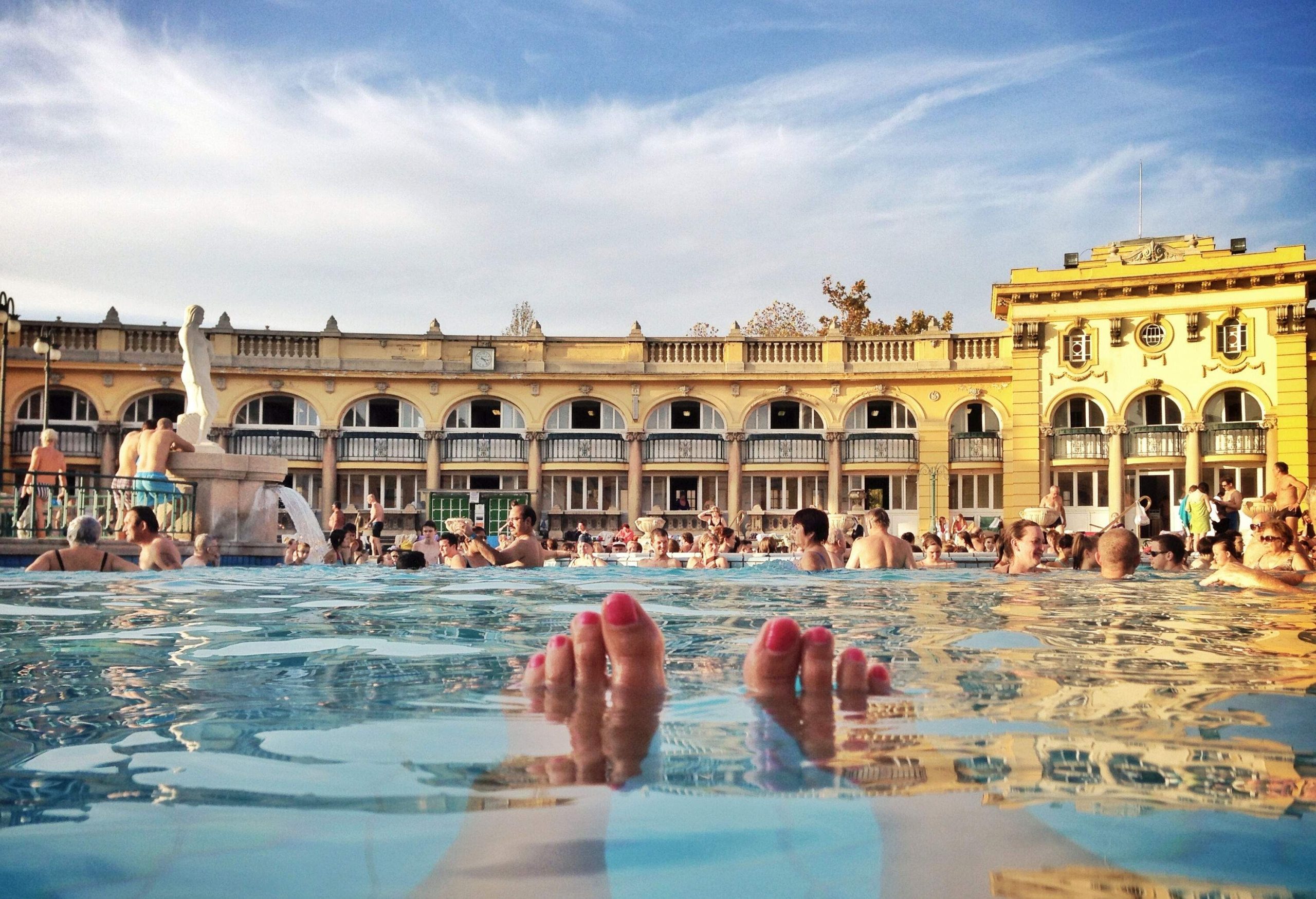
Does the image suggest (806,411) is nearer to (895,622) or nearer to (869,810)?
(895,622)

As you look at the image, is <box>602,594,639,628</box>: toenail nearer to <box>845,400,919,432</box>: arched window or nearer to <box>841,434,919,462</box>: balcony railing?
<box>841,434,919,462</box>: balcony railing

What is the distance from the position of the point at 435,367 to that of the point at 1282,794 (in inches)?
1271

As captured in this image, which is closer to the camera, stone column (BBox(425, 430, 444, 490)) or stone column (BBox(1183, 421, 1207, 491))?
stone column (BBox(1183, 421, 1207, 491))

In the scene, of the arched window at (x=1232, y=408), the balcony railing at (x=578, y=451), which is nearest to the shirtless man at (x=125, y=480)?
the balcony railing at (x=578, y=451)

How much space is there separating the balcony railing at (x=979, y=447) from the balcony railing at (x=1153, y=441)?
3.52 metres

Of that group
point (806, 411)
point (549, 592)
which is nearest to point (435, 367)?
point (806, 411)

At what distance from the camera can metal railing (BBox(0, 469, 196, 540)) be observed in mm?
11781

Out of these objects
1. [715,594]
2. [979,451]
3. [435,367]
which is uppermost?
[435,367]

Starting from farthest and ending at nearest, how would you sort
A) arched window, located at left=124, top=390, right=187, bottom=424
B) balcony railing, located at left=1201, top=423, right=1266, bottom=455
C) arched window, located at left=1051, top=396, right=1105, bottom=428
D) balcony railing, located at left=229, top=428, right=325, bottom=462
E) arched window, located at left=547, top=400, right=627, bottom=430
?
arched window, located at left=547, top=400, right=627, bottom=430 < balcony railing, located at left=229, top=428, right=325, bottom=462 < arched window, located at left=124, top=390, right=187, bottom=424 < arched window, located at left=1051, top=396, right=1105, bottom=428 < balcony railing, located at left=1201, top=423, right=1266, bottom=455

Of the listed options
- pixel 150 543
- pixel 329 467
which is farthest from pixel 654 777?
pixel 329 467

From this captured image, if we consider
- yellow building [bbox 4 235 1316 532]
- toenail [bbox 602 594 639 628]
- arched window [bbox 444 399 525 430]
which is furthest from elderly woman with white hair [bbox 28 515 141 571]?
arched window [bbox 444 399 525 430]

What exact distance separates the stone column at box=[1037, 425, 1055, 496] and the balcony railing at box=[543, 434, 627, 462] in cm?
1212

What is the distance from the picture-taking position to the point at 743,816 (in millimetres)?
1883

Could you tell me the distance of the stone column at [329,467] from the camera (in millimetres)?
33062
